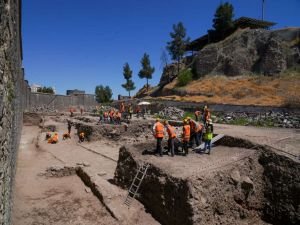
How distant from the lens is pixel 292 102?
88.9 ft

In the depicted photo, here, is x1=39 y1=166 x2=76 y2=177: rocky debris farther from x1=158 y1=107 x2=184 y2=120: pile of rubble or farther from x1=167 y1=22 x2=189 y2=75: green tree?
x1=167 y1=22 x2=189 y2=75: green tree

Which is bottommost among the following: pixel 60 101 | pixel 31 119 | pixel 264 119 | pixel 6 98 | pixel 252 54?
pixel 31 119

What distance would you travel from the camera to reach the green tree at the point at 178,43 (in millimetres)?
58469

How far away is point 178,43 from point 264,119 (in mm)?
38811

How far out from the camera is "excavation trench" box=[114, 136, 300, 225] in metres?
7.05

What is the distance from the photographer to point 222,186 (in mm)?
7555

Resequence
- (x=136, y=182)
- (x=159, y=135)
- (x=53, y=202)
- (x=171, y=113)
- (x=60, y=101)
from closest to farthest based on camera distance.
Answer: (x=53, y=202) → (x=136, y=182) → (x=159, y=135) → (x=171, y=113) → (x=60, y=101)

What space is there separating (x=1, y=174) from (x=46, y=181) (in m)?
7.81

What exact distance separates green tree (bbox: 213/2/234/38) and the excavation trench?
46696 mm

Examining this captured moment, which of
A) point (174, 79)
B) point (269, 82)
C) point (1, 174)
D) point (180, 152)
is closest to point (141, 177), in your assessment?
point (180, 152)

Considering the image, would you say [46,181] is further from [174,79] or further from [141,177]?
[174,79]

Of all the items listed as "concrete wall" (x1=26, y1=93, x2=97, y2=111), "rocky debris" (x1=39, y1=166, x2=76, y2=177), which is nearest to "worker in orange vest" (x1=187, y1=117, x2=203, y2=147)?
"rocky debris" (x1=39, y1=166, x2=76, y2=177)

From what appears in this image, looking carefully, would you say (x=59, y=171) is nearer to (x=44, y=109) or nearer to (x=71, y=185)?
(x=71, y=185)

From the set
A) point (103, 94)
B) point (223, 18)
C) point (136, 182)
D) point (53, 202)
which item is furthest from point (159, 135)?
point (103, 94)
